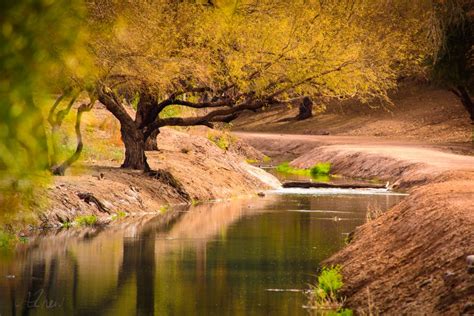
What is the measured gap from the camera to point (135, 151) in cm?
3553

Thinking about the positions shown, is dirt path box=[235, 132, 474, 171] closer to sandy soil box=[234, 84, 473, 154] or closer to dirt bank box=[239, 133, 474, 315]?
sandy soil box=[234, 84, 473, 154]

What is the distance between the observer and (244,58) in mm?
33250

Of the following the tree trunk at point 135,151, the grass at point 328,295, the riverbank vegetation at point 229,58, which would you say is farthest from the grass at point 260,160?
the grass at point 328,295

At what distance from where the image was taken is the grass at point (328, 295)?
16734 millimetres

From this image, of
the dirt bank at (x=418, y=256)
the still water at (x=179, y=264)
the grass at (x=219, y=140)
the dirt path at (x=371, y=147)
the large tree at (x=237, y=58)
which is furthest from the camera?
the grass at (x=219, y=140)

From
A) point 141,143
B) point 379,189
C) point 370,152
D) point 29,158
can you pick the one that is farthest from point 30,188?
point 370,152

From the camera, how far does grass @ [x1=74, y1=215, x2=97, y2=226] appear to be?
27.9 metres

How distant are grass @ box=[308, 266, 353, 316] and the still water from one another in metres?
0.27

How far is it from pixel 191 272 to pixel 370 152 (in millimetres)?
32374

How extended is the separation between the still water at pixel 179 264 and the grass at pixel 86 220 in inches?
25.2

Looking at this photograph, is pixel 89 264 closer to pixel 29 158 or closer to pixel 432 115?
pixel 29 158

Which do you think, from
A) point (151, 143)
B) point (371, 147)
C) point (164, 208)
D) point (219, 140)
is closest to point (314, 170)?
point (371, 147)

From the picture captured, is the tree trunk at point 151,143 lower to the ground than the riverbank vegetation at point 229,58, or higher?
lower

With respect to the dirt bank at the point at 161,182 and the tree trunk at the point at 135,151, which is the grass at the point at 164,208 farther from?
the tree trunk at the point at 135,151
